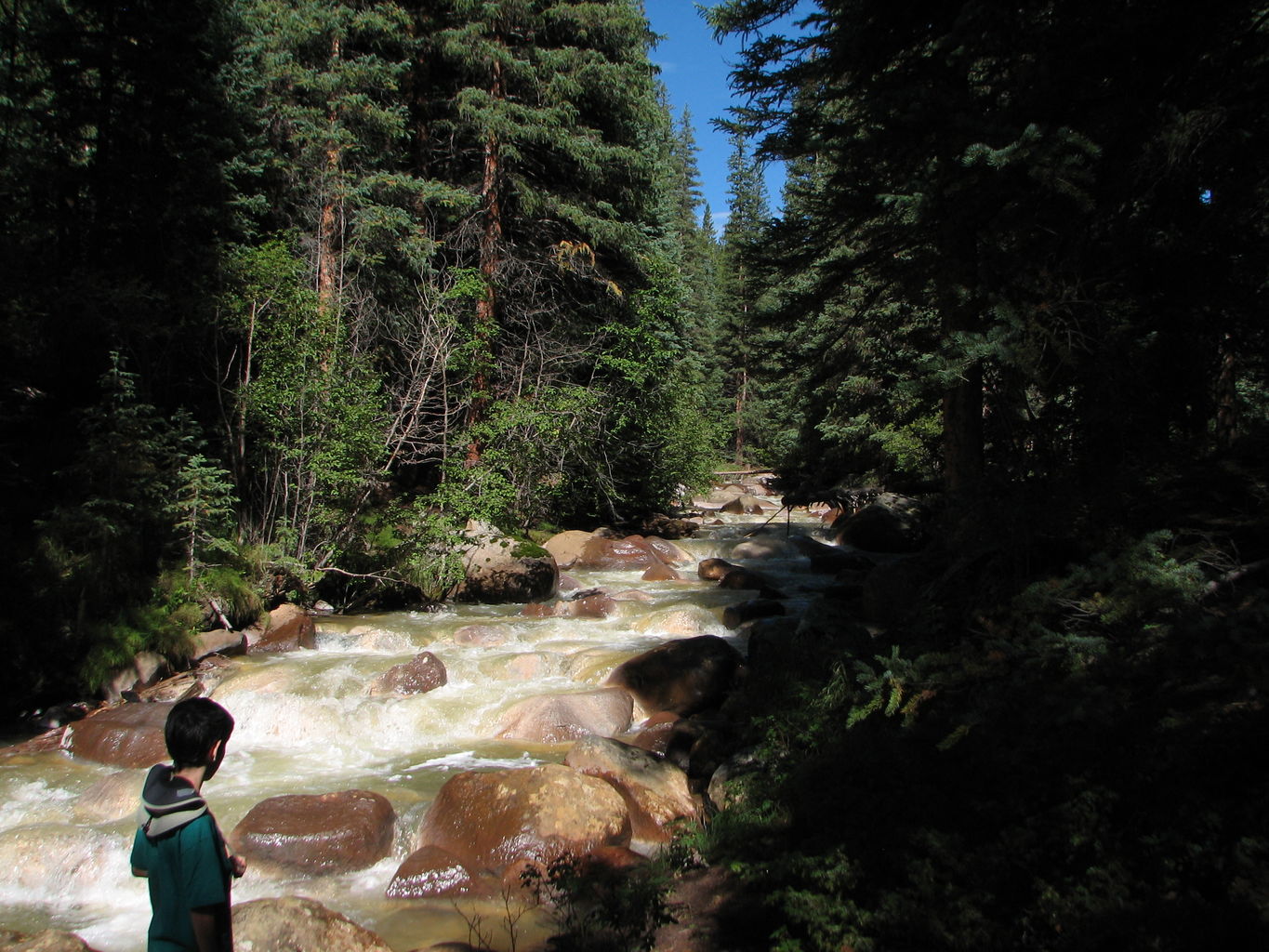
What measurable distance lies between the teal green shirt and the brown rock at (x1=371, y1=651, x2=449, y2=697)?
241 inches

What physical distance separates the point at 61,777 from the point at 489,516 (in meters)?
6.41

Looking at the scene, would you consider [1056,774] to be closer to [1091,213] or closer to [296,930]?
[1091,213]

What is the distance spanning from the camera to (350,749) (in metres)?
7.75

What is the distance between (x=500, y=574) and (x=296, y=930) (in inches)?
358

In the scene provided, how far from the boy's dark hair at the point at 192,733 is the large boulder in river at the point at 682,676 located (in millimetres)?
6081

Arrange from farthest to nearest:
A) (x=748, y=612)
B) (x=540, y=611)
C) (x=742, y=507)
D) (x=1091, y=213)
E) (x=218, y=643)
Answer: (x=742, y=507), (x=540, y=611), (x=748, y=612), (x=218, y=643), (x=1091, y=213)

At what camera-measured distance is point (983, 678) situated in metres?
4.45

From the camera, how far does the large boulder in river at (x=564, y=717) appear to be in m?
7.92

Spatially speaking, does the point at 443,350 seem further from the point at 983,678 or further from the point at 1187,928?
the point at 1187,928

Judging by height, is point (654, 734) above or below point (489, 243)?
below

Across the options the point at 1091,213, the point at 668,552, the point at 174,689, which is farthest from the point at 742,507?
the point at 1091,213

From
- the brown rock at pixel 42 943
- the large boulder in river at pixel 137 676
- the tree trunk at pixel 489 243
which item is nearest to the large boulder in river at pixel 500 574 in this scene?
the tree trunk at pixel 489 243

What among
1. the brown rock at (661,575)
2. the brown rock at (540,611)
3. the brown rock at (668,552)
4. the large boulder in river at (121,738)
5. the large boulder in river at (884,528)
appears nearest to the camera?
the large boulder in river at (121,738)

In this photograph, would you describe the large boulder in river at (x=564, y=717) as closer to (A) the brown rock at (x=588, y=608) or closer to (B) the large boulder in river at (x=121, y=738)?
(B) the large boulder in river at (x=121, y=738)
